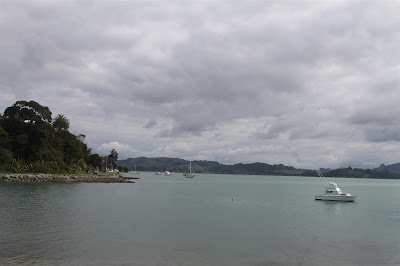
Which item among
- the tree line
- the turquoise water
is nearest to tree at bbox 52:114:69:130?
the tree line

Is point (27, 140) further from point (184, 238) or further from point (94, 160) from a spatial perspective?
point (184, 238)

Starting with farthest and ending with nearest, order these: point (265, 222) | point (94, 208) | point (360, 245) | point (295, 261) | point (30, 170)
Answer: point (30, 170), point (94, 208), point (265, 222), point (360, 245), point (295, 261)

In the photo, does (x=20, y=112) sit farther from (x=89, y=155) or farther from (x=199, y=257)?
(x=199, y=257)

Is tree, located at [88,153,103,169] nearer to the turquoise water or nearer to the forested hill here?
the forested hill

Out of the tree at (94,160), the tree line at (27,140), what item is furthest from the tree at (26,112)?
the tree at (94,160)

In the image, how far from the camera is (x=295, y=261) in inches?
876

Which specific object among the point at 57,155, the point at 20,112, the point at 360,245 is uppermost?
the point at 20,112

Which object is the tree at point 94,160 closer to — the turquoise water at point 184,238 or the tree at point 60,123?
the tree at point 60,123

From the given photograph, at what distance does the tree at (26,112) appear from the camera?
97.9 metres

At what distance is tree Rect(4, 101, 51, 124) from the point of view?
97938 mm

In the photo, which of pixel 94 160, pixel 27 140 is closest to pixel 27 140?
pixel 27 140

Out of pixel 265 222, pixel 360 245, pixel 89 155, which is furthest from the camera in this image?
pixel 89 155

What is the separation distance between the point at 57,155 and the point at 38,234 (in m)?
87.4

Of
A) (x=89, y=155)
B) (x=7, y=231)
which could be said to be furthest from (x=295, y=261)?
(x=89, y=155)
